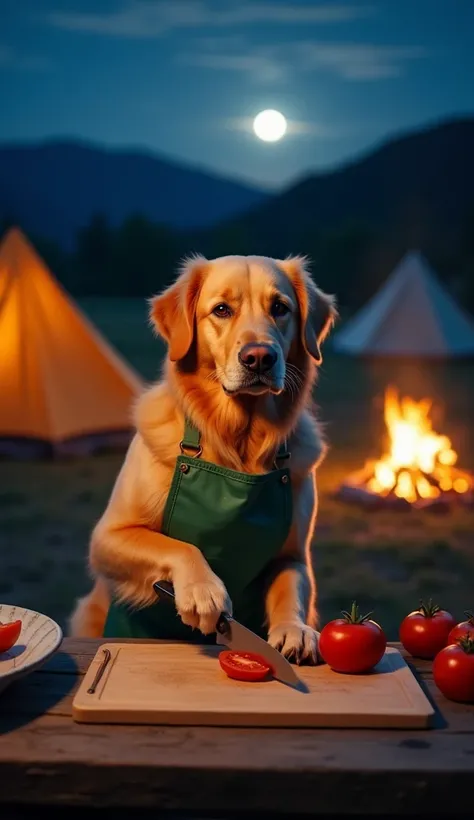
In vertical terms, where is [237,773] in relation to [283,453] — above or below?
below

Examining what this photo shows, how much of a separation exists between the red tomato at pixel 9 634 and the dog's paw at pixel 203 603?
0.33 m

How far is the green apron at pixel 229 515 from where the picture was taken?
6.29ft

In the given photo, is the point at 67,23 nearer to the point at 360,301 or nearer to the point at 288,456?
the point at 360,301

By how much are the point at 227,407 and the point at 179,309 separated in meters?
0.27

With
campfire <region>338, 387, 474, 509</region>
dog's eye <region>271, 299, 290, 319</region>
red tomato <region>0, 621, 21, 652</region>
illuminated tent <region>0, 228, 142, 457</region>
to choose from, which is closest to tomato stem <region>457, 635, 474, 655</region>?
red tomato <region>0, 621, 21, 652</region>

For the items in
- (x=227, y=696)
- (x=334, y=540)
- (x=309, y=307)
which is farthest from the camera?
(x=334, y=540)

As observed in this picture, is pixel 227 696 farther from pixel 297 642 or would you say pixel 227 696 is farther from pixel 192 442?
pixel 192 442

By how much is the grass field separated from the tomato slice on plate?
1435 mm

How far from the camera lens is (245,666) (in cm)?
158

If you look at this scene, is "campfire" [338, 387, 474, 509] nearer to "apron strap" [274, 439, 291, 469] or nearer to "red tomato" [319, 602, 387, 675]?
"apron strap" [274, 439, 291, 469]

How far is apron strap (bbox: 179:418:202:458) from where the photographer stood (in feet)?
6.63

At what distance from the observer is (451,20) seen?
72.6 ft

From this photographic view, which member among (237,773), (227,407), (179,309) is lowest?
(237,773)

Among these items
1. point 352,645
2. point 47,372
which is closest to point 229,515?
point 352,645
